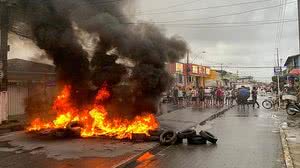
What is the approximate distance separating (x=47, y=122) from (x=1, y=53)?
430 cm

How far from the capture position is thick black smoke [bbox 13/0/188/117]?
14758 millimetres

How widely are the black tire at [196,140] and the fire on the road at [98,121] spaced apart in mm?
1584

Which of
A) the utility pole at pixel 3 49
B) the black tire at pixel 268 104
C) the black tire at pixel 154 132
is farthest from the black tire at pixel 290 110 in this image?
the utility pole at pixel 3 49

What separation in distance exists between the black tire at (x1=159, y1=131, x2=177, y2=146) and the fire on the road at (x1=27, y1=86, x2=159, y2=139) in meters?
0.85

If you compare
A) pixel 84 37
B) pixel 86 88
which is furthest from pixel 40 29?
pixel 86 88

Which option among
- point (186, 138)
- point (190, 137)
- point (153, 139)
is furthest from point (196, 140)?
point (153, 139)

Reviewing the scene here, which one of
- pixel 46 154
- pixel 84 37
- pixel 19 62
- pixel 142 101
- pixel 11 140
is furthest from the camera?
pixel 19 62

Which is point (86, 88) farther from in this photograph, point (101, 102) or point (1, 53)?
point (1, 53)

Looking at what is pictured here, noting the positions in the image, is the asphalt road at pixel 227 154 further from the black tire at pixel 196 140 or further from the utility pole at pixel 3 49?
the utility pole at pixel 3 49

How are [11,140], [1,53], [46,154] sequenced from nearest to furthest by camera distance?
[46,154] → [11,140] → [1,53]

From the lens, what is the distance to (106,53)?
1538cm

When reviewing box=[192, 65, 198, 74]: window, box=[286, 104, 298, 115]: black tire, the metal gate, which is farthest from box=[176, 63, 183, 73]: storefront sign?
the metal gate

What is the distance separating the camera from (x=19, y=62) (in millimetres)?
27188

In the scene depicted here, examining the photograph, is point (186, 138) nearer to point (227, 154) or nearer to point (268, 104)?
point (227, 154)
